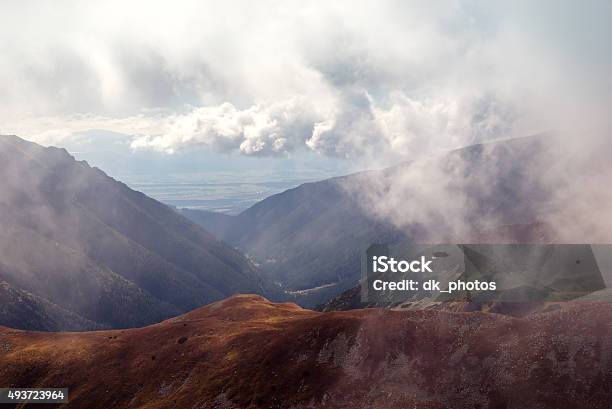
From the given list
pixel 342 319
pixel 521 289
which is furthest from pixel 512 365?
pixel 521 289

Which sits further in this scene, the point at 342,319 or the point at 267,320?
the point at 267,320

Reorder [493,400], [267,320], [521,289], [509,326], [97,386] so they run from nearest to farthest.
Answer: [493,400] → [509,326] → [97,386] → [267,320] → [521,289]

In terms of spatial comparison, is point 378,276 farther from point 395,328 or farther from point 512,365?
point 512,365

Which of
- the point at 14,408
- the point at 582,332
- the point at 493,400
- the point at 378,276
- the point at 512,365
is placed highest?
the point at 378,276

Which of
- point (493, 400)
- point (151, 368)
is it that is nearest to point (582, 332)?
point (493, 400)

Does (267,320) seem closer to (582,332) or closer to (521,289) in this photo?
(582,332)

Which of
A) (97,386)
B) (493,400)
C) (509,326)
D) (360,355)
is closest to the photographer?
(493,400)

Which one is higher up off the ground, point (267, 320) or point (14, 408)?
point (267, 320)
